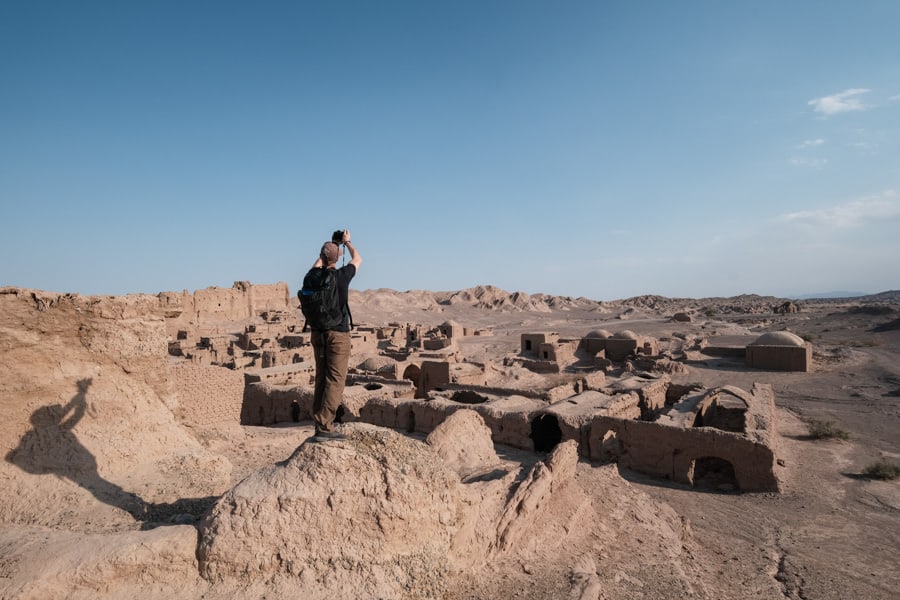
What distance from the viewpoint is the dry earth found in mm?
Result: 4129

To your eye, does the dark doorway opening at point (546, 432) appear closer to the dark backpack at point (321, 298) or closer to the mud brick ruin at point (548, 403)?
the mud brick ruin at point (548, 403)

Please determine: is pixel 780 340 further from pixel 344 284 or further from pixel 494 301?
pixel 494 301

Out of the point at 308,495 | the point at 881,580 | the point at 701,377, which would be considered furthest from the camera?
the point at 701,377

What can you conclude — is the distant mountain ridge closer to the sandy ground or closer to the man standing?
the sandy ground

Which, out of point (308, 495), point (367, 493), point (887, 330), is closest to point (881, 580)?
point (367, 493)

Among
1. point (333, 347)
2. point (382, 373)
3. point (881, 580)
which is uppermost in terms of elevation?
point (333, 347)

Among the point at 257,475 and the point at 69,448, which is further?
the point at 69,448

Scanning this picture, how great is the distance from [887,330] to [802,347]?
20003 mm

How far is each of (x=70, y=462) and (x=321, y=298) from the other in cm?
372

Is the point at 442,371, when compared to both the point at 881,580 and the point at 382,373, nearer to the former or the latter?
the point at 382,373

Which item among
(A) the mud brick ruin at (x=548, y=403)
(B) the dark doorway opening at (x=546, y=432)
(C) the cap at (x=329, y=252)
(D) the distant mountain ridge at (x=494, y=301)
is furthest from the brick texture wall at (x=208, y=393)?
(D) the distant mountain ridge at (x=494, y=301)

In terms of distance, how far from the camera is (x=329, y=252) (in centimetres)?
472

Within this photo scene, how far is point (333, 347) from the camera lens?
477cm

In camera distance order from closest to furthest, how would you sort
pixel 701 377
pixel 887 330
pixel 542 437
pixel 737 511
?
pixel 737 511 < pixel 542 437 < pixel 701 377 < pixel 887 330
